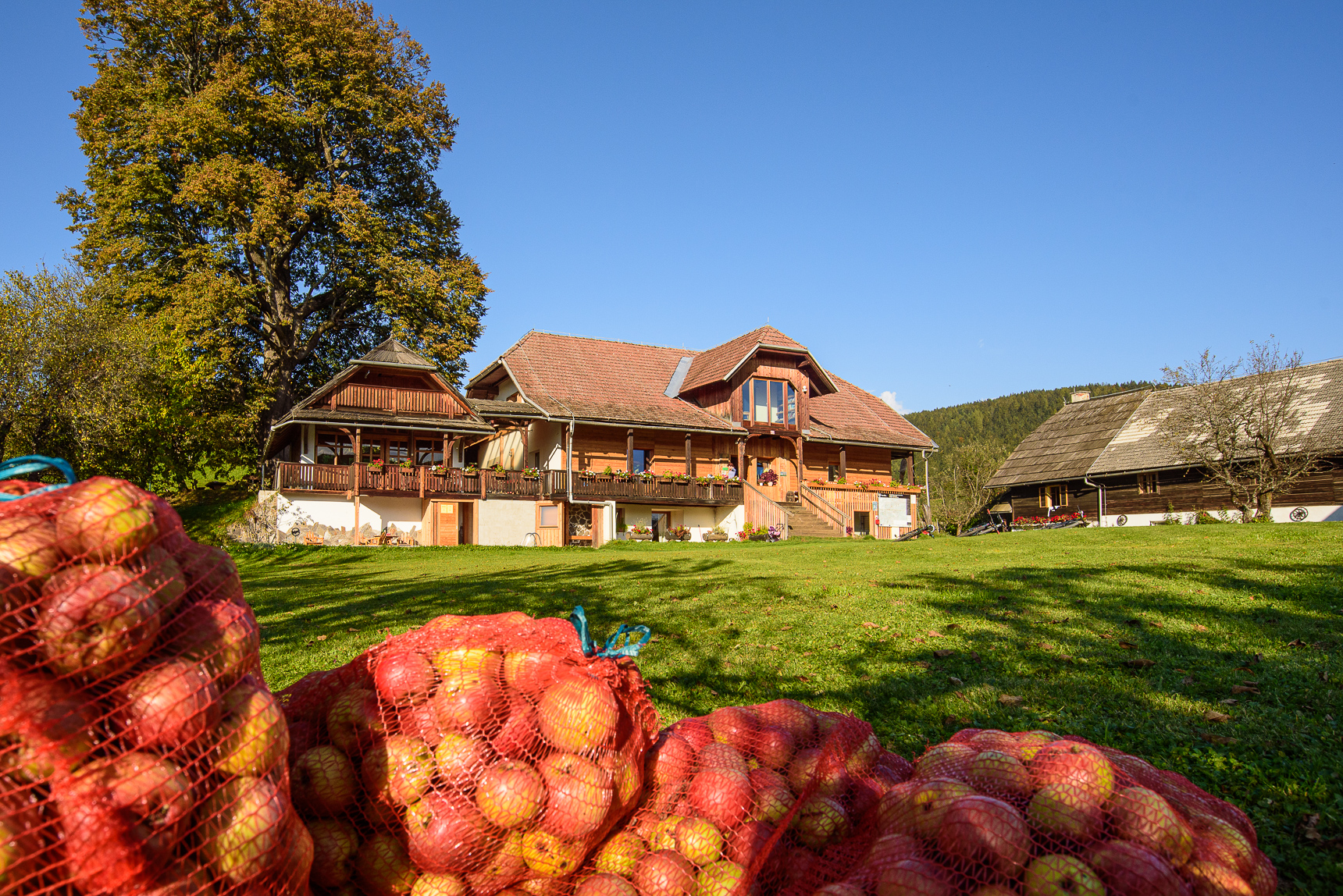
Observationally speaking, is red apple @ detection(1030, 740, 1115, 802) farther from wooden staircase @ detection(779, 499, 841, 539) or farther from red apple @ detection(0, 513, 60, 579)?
wooden staircase @ detection(779, 499, 841, 539)

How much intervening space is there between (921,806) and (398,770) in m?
1.62

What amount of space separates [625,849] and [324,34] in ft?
120

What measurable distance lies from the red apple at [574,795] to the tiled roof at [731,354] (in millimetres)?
29603

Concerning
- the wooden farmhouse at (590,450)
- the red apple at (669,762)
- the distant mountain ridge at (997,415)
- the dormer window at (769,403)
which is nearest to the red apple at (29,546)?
the red apple at (669,762)

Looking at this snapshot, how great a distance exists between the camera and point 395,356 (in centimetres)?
2900

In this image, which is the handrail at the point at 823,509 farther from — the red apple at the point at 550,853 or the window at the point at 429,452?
the red apple at the point at 550,853

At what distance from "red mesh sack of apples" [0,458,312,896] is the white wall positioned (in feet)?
85.5

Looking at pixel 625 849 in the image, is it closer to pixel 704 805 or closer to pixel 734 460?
pixel 704 805

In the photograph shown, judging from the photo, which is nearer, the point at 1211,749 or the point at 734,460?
the point at 1211,749

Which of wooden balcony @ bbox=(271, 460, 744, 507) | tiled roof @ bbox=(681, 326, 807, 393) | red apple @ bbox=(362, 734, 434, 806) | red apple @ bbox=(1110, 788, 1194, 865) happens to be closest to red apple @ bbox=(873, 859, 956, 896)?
red apple @ bbox=(1110, 788, 1194, 865)

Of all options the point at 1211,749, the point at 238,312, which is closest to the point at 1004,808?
the point at 1211,749

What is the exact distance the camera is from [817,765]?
9.56ft

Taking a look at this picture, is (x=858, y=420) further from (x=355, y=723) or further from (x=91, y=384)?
(x=355, y=723)

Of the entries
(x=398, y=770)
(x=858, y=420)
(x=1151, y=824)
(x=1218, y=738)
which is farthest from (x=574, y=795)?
(x=858, y=420)
